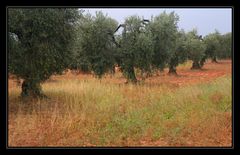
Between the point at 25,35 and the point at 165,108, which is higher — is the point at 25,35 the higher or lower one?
the higher one

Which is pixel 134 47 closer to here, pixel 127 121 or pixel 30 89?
pixel 30 89

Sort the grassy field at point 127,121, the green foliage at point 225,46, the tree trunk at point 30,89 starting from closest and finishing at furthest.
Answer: the grassy field at point 127,121, the tree trunk at point 30,89, the green foliage at point 225,46

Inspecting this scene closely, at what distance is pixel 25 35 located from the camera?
1412 centimetres

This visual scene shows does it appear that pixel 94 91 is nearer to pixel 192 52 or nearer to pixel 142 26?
pixel 142 26

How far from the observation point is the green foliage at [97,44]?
23.3 m

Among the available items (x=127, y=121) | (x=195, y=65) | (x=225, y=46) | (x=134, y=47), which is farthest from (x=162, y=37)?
(x=225, y=46)

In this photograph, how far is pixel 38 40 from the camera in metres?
14.2

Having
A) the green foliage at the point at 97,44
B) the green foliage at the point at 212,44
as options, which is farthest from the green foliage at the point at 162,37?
the green foliage at the point at 212,44

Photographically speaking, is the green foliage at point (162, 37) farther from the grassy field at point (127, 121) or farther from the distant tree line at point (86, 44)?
the grassy field at point (127, 121)

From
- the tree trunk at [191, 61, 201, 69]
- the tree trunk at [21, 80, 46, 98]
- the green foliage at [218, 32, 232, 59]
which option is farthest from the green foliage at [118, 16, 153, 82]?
the green foliage at [218, 32, 232, 59]

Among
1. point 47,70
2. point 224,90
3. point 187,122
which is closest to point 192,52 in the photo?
point 224,90

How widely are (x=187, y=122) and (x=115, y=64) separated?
14.0 metres

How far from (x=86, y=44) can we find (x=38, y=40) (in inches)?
370

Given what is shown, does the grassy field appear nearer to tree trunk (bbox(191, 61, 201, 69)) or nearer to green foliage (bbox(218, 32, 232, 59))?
tree trunk (bbox(191, 61, 201, 69))
